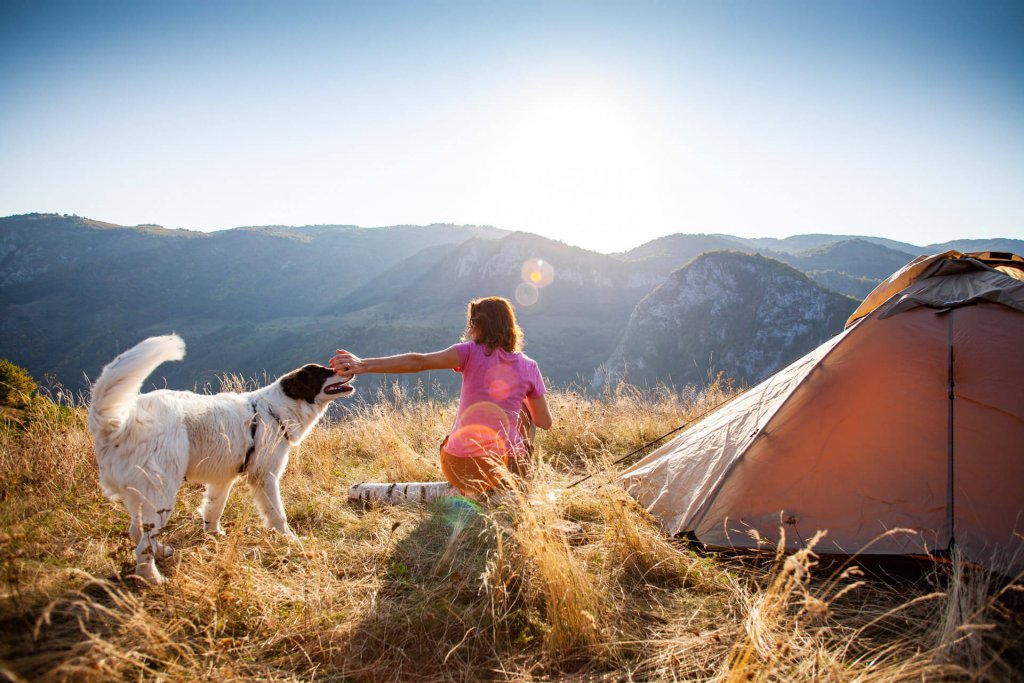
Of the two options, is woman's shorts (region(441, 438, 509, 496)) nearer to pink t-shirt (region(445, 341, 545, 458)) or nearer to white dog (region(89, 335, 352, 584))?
pink t-shirt (region(445, 341, 545, 458))

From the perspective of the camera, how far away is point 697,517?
332 centimetres

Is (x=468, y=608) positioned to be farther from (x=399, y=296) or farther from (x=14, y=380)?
(x=399, y=296)

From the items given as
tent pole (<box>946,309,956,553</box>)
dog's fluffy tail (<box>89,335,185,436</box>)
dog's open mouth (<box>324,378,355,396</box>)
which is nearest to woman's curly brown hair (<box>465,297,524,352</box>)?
dog's open mouth (<box>324,378,355,396</box>)

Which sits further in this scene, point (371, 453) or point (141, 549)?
point (371, 453)

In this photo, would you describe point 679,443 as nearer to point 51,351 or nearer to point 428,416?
point 428,416

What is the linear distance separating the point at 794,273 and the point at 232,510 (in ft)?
249

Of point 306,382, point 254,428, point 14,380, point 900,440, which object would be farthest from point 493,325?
point 14,380

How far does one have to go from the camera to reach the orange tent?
2846mm

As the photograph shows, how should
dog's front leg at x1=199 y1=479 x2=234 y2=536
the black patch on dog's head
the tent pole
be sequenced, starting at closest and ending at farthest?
the tent pole, dog's front leg at x1=199 y1=479 x2=234 y2=536, the black patch on dog's head

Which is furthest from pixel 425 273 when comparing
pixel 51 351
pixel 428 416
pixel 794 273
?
pixel 428 416

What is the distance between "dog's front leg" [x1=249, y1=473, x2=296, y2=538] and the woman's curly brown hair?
200 cm

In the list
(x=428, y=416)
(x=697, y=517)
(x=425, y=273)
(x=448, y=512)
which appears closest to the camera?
(x=697, y=517)

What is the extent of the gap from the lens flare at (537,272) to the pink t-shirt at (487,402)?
9920cm

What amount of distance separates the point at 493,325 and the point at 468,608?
2.14 meters
